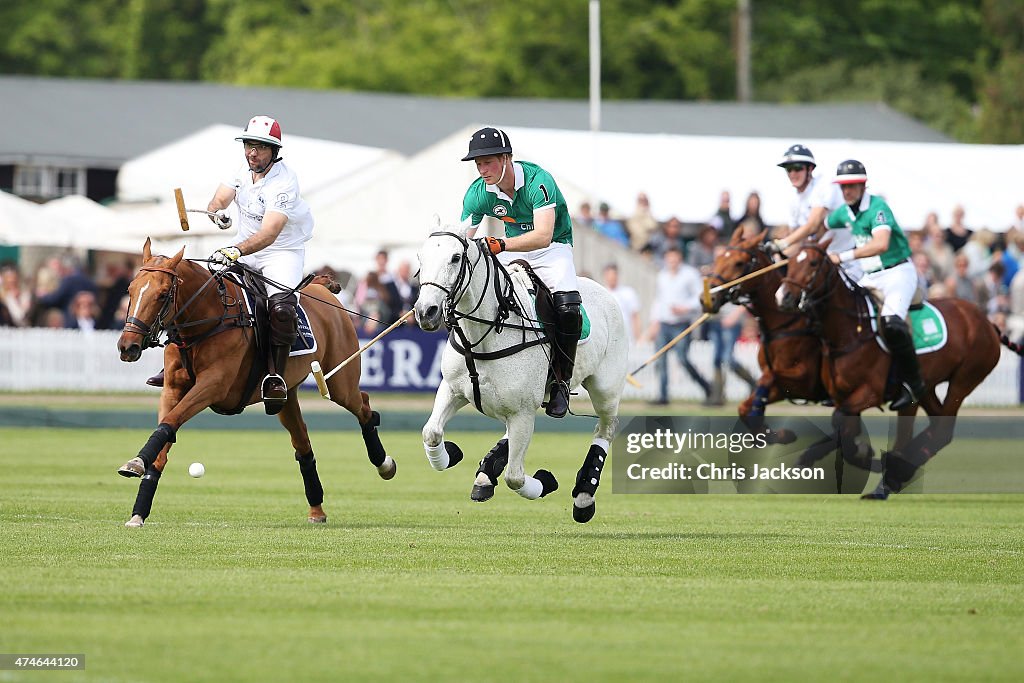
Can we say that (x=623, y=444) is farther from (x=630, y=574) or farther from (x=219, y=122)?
(x=219, y=122)

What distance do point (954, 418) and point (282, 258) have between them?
596cm

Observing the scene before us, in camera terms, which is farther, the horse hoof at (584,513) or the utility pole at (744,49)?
the utility pole at (744,49)

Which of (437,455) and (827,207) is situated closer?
(437,455)

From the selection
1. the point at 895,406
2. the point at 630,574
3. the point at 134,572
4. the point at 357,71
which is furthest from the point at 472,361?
the point at 357,71

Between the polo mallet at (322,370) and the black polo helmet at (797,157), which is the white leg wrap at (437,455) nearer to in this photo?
the polo mallet at (322,370)

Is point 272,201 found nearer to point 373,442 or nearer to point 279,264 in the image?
point 279,264

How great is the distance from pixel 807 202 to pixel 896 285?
1.04 metres

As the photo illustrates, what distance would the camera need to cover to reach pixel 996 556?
31.8 ft

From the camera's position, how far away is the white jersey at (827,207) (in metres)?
14.4

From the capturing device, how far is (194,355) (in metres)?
10.8

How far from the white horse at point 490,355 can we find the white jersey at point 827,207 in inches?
167

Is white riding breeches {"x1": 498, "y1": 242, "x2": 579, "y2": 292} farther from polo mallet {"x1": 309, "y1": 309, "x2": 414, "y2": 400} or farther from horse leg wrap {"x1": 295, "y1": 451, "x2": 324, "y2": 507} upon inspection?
horse leg wrap {"x1": 295, "y1": 451, "x2": 324, "y2": 507}

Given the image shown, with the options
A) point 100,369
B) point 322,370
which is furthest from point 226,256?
point 100,369

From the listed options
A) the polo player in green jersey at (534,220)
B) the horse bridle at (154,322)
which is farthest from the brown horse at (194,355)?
the polo player in green jersey at (534,220)
